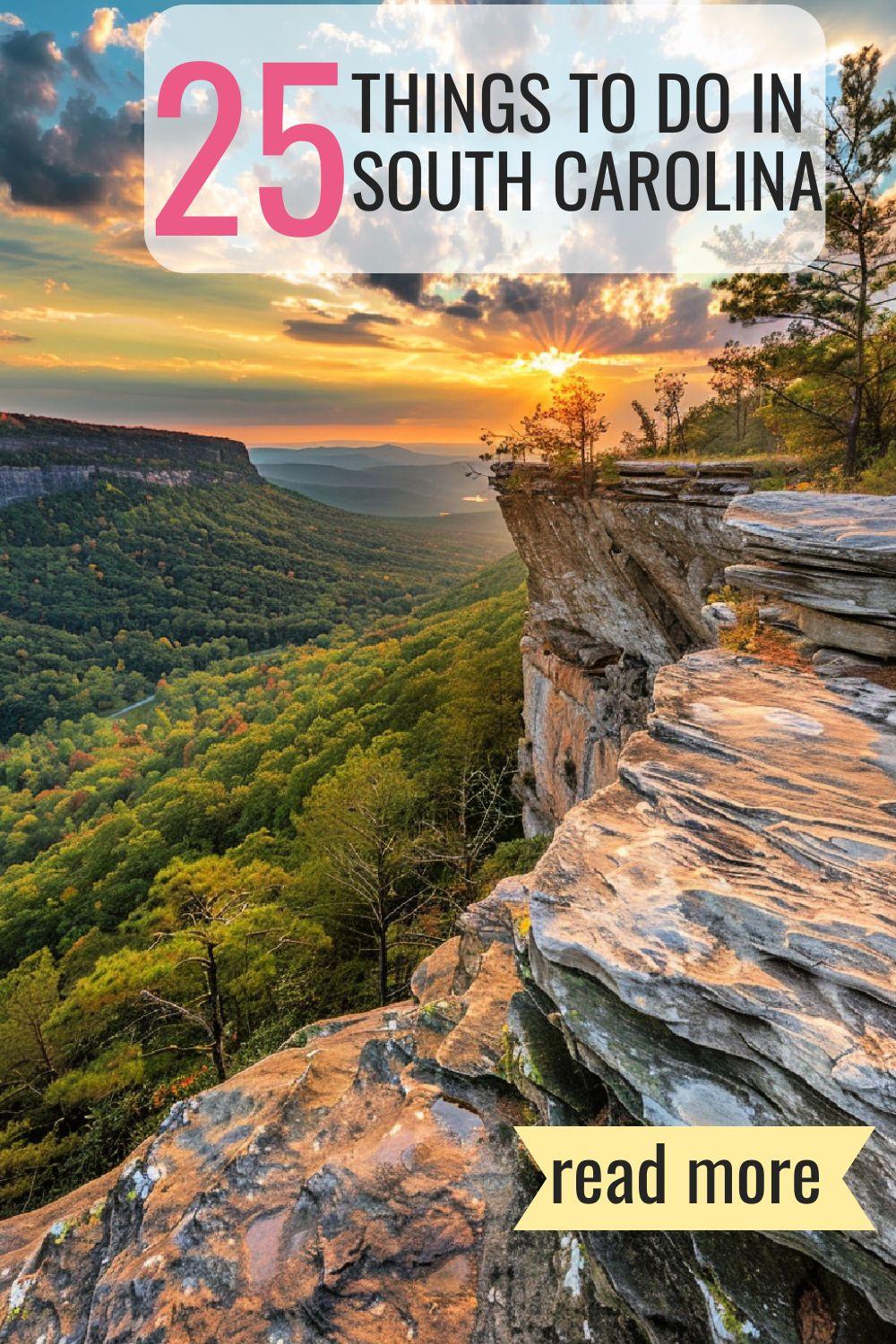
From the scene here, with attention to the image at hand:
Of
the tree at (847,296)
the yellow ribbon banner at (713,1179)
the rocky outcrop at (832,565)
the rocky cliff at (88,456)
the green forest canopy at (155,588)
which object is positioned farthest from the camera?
the rocky cliff at (88,456)

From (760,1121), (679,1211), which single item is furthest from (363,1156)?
(760,1121)

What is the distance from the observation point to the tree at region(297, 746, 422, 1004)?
58.0 ft

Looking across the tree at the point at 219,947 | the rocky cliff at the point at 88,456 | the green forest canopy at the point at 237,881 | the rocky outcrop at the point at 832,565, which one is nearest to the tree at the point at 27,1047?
the green forest canopy at the point at 237,881

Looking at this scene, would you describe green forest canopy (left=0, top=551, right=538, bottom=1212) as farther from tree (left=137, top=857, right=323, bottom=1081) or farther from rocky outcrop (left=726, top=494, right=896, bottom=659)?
rocky outcrop (left=726, top=494, right=896, bottom=659)

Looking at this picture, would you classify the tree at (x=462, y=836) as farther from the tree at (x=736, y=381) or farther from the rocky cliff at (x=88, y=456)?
the rocky cliff at (x=88, y=456)

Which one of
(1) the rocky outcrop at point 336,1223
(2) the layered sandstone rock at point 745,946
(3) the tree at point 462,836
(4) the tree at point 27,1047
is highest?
(2) the layered sandstone rock at point 745,946

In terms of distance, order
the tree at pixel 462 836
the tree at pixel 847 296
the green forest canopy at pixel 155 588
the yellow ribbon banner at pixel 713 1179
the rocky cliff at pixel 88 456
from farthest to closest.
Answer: the rocky cliff at pixel 88 456
the green forest canopy at pixel 155 588
the tree at pixel 462 836
the tree at pixel 847 296
the yellow ribbon banner at pixel 713 1179

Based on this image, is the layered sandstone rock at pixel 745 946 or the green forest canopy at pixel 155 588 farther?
the green forest canopy at pixel 155 588

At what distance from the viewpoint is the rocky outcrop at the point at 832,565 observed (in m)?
8.05

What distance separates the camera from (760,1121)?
373 centimetres

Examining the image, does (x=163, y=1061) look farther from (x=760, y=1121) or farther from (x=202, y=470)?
(x=202, y=470)

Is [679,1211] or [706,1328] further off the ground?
[679,1211]

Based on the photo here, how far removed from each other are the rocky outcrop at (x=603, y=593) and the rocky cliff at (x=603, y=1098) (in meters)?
8.80

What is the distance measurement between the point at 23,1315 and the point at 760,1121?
9.36 meters
